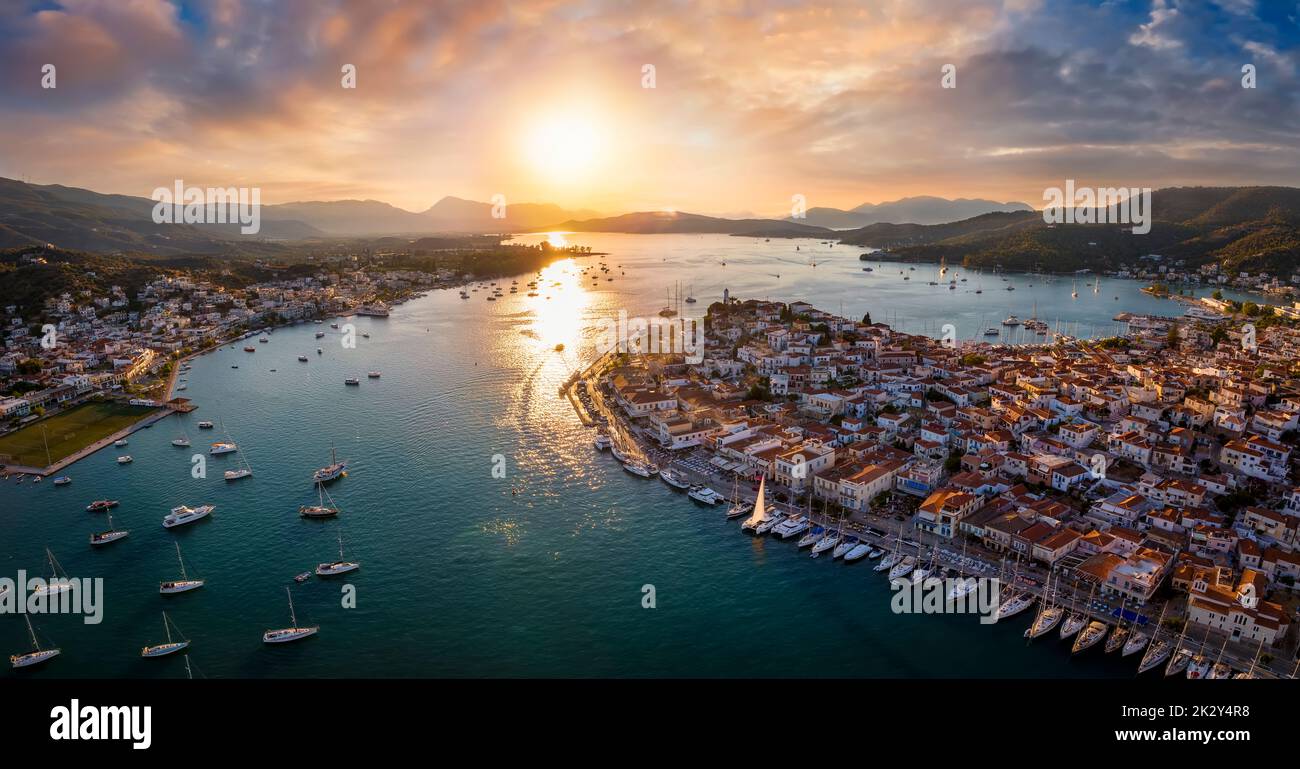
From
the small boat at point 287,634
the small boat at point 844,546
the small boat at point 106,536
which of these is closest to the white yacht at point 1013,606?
the small boat at point 844,546

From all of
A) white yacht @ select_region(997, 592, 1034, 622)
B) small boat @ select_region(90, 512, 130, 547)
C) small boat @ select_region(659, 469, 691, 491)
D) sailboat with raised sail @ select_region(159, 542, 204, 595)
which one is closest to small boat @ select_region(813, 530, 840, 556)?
white yacht @ select_region(997, 592, 1034, 622)

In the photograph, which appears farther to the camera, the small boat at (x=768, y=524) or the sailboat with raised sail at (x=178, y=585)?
the small boat at (x=768, y=524)

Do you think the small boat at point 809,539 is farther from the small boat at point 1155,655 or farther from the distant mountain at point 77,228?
the distant mountain at point 77,228

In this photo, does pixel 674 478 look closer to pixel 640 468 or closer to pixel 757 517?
pixel 640 468

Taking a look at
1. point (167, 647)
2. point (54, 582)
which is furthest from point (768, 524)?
point (54, 582)

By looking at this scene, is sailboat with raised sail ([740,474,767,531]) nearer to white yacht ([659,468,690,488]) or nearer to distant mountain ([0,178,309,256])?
white yacht ([659,468,690,488])

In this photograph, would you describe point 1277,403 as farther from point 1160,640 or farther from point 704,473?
point 704,473
